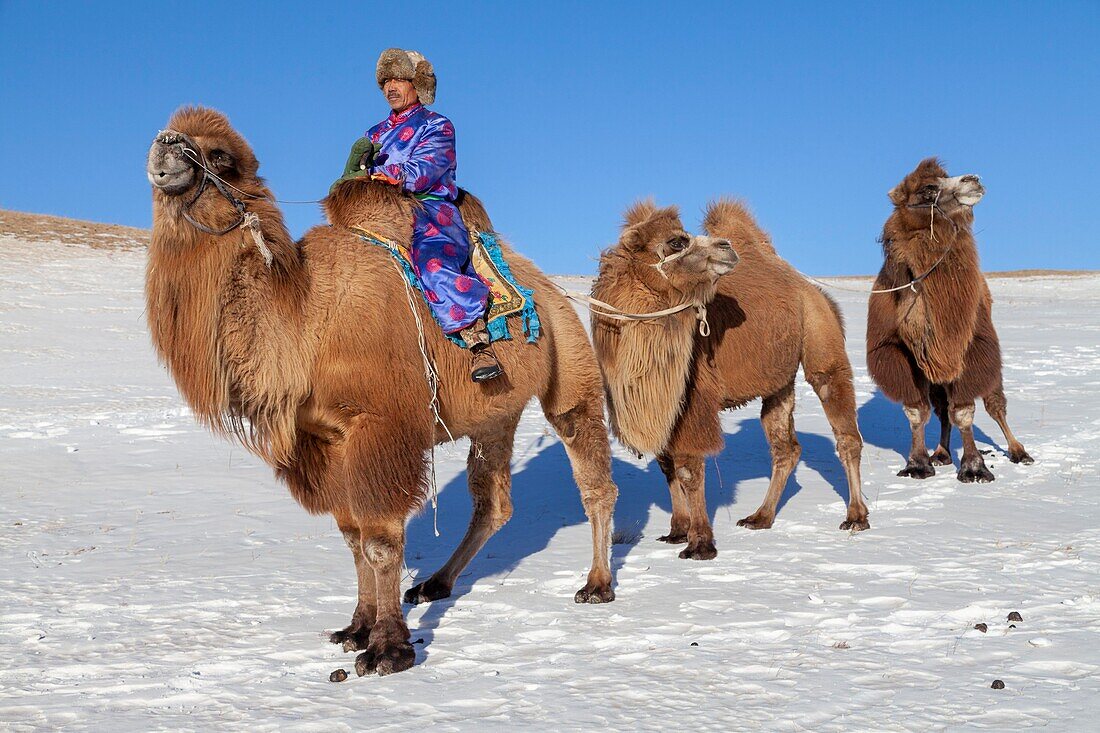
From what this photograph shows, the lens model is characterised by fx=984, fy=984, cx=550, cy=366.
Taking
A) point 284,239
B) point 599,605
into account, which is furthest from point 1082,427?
point 284,239

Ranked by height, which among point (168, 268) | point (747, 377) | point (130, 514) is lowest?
point (130, 514)

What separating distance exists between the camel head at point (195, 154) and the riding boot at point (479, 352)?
4.20ft

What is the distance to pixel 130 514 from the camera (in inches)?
320

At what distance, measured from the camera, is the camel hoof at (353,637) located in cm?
484

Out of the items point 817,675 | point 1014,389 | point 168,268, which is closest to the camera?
point 817,675

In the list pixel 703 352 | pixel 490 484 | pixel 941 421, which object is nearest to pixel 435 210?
pixel 490 484

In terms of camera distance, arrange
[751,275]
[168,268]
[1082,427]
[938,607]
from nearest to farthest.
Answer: [168,268] → [938,607] → [751,275] → [1082,427]

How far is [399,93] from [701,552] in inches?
142

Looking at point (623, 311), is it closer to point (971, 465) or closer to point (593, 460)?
point (593, 460)

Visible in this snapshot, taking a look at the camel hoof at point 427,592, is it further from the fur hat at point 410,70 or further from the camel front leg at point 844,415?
the camel front leg at point 844,415

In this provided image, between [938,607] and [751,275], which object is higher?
[751,275]

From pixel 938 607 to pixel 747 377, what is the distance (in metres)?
2.83

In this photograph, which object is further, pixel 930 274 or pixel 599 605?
pixel 930 274

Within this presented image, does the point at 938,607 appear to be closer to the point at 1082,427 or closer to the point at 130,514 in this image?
the point at 130,514
